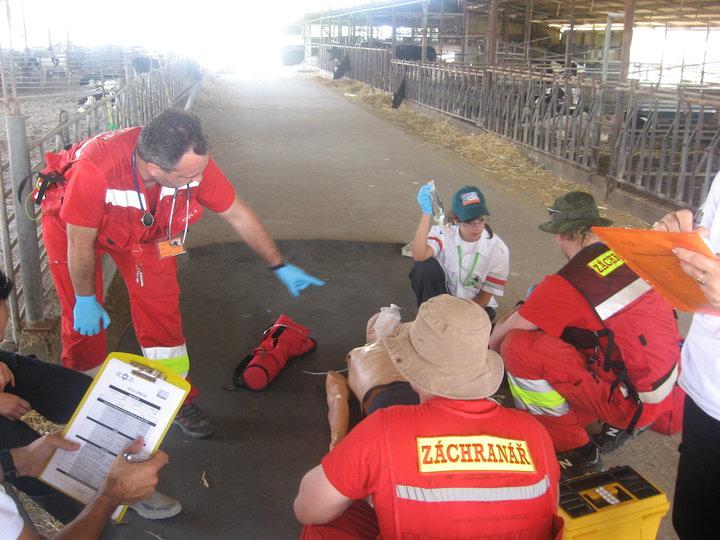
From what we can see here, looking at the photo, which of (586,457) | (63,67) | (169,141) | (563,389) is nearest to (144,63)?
(63,67)

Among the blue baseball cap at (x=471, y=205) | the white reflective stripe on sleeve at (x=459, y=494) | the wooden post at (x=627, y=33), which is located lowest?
the white reflective stripe on sleeve at (x=459, y=494)

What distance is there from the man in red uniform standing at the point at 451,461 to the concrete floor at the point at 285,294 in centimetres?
119

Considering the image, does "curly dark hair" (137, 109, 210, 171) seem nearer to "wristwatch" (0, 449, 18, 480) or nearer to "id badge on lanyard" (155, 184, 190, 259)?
"id badge on lanyard" (155, 184, 190, 259)

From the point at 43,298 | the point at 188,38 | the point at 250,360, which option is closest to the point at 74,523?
the point at 250,360

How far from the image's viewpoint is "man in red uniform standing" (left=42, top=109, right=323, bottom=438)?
283 cm

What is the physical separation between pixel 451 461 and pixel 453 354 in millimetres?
310

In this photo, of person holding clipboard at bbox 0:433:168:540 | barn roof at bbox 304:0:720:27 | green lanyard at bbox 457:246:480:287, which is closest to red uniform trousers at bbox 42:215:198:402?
person holding clipboard at bbox 0:433:168:540

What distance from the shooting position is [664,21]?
1964 centimetres

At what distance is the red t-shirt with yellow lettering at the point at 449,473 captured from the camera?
5.28 ft

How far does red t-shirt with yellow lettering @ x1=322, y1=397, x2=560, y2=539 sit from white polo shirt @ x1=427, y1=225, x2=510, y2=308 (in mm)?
2434

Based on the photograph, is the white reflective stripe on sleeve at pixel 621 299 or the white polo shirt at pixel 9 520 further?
the white reflective stripe on sleeve at pixel 621 299

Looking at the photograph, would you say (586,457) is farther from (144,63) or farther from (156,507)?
(144,63)

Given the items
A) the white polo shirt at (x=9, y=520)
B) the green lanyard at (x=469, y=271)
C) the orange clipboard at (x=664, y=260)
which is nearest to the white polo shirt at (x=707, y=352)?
the orange clipboard at (x=664, y=260)

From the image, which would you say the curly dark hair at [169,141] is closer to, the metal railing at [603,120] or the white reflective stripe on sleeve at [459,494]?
the white reflective stripe on sleeve at [459,494]
